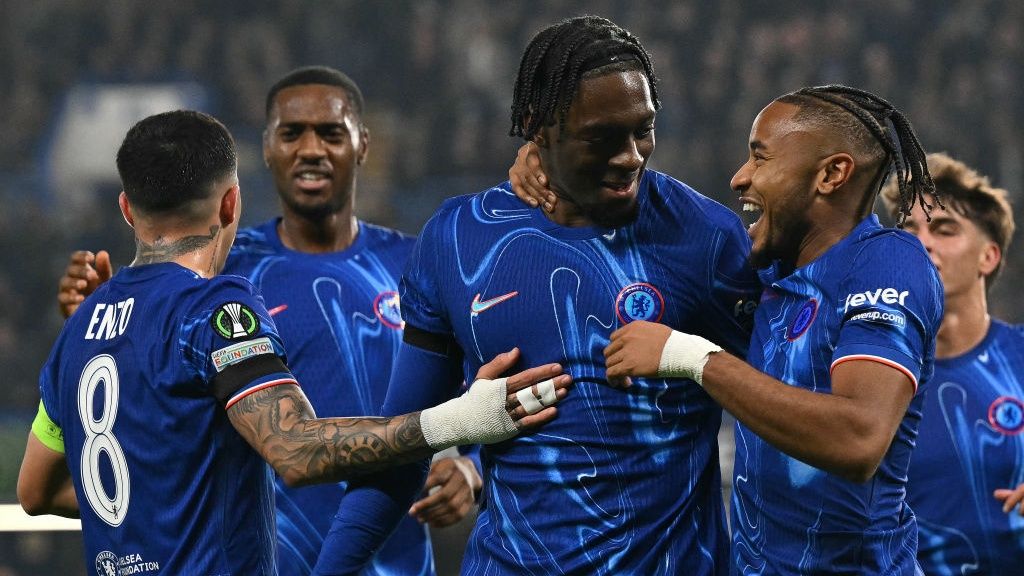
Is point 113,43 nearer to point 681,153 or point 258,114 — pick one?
point 258,114

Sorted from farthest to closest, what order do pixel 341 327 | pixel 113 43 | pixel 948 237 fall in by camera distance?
pixel 113 43, pixel 948 237, pixel 341 327

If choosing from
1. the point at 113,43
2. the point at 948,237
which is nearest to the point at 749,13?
the point at 113,43

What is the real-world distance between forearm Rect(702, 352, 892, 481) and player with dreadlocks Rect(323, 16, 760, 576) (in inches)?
11.7

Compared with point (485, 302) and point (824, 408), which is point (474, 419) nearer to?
point (485, 302)

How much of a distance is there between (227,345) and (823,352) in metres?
1.20

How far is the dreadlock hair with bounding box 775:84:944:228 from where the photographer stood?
2.78 m

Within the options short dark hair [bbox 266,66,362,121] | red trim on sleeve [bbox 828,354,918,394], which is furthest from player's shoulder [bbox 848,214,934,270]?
short dark hair [bbox 266,66,362,121]

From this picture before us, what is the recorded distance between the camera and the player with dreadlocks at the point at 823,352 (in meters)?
2.39

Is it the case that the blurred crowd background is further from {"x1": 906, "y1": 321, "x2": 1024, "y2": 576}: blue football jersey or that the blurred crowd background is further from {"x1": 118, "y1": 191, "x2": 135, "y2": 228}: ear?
{"x1": 118, "y1": 191, "x2": 135, "y2": 228}: ear

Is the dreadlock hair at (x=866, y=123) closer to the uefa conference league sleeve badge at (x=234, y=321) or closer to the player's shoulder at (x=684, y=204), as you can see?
the player's shoulder at (x=684, y=204)

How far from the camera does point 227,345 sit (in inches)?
102

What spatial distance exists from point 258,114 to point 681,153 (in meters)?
4.12

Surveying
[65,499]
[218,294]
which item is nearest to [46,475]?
[65,499]

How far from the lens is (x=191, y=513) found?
2.62m
